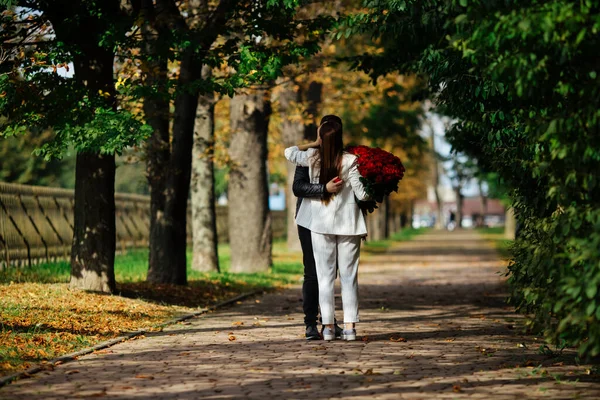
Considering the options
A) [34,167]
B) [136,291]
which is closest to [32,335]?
[136,291]

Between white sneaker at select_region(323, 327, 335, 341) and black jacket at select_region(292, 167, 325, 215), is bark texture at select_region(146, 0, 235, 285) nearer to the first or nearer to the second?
black jacket at select_region(292, 167, 325, 215)

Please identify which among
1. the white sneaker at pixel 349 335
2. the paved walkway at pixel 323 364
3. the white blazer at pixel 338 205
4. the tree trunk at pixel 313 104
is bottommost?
the paved walkway at pixel 323 364

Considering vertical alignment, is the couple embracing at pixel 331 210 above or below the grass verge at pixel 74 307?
above

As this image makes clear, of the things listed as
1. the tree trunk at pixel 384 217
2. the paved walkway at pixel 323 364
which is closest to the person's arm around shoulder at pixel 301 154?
the paved walkway at pixel 323 364

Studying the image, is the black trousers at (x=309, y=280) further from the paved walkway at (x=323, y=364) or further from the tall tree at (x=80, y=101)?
the tall tree at (x=80, y=101)

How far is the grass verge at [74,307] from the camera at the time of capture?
31.0 ft

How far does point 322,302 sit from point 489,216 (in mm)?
154646

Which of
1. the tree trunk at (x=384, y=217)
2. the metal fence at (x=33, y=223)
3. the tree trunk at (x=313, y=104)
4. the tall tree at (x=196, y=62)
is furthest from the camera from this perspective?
the tree trunk at (x=384, y=217)

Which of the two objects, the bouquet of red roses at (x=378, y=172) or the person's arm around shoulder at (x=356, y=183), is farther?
the person's arm around shoulder at (x=356, y=183)

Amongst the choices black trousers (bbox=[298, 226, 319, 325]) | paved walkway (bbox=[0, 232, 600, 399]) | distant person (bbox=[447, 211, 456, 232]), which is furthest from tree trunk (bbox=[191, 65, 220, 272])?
distant person (bbox=[447, 211, 456, 232])

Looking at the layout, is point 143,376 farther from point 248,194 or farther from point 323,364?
point 248,194

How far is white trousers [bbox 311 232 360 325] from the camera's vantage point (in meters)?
9.94

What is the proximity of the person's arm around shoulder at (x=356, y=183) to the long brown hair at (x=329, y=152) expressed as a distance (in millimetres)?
119

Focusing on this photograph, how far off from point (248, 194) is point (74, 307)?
10.6 m
